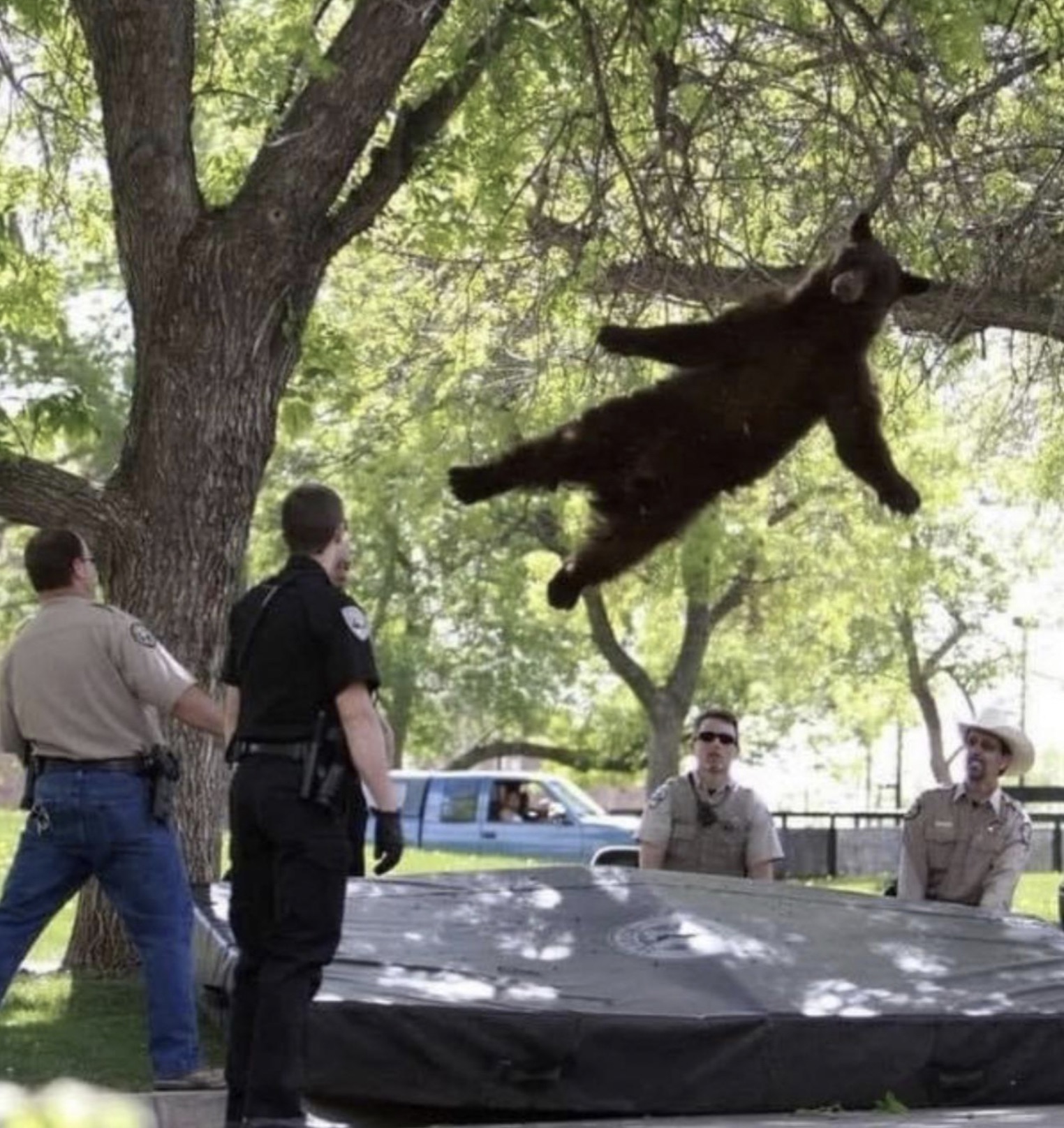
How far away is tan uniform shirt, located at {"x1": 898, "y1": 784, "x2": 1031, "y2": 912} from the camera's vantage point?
29.5 ft

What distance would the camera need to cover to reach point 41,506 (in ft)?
30.1

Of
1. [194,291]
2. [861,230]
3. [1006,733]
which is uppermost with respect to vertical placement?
[194,291]

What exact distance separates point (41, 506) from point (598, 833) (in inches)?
660

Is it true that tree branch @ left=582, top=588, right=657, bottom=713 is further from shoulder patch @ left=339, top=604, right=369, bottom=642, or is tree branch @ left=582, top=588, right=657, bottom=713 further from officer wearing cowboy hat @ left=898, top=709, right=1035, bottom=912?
shoulder patch @ left=339, top=604, right=369, bottom=642

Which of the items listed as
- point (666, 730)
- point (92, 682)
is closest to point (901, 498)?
point (92, 682)

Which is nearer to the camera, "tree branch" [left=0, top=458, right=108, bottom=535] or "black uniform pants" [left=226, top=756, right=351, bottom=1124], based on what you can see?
"black uniform pants" [left=226, top=756, right=351, bottom=1124]

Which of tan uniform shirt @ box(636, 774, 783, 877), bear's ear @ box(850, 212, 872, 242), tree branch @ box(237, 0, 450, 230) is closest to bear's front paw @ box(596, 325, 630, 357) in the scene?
bear's ear @ box(850, 212, 872, 242)

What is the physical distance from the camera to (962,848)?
9.23 m

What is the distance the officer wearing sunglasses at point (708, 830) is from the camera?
938cm

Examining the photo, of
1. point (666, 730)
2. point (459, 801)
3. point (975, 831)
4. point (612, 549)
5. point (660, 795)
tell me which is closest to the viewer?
point (612, 549)

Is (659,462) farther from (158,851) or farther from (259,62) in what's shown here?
(259,62)

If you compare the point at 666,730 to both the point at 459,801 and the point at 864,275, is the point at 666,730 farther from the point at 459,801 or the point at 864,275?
the point at 864,275

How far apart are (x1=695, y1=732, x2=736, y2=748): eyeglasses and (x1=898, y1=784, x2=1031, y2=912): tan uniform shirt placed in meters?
0.82

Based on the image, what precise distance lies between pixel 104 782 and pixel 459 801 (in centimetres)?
2100
